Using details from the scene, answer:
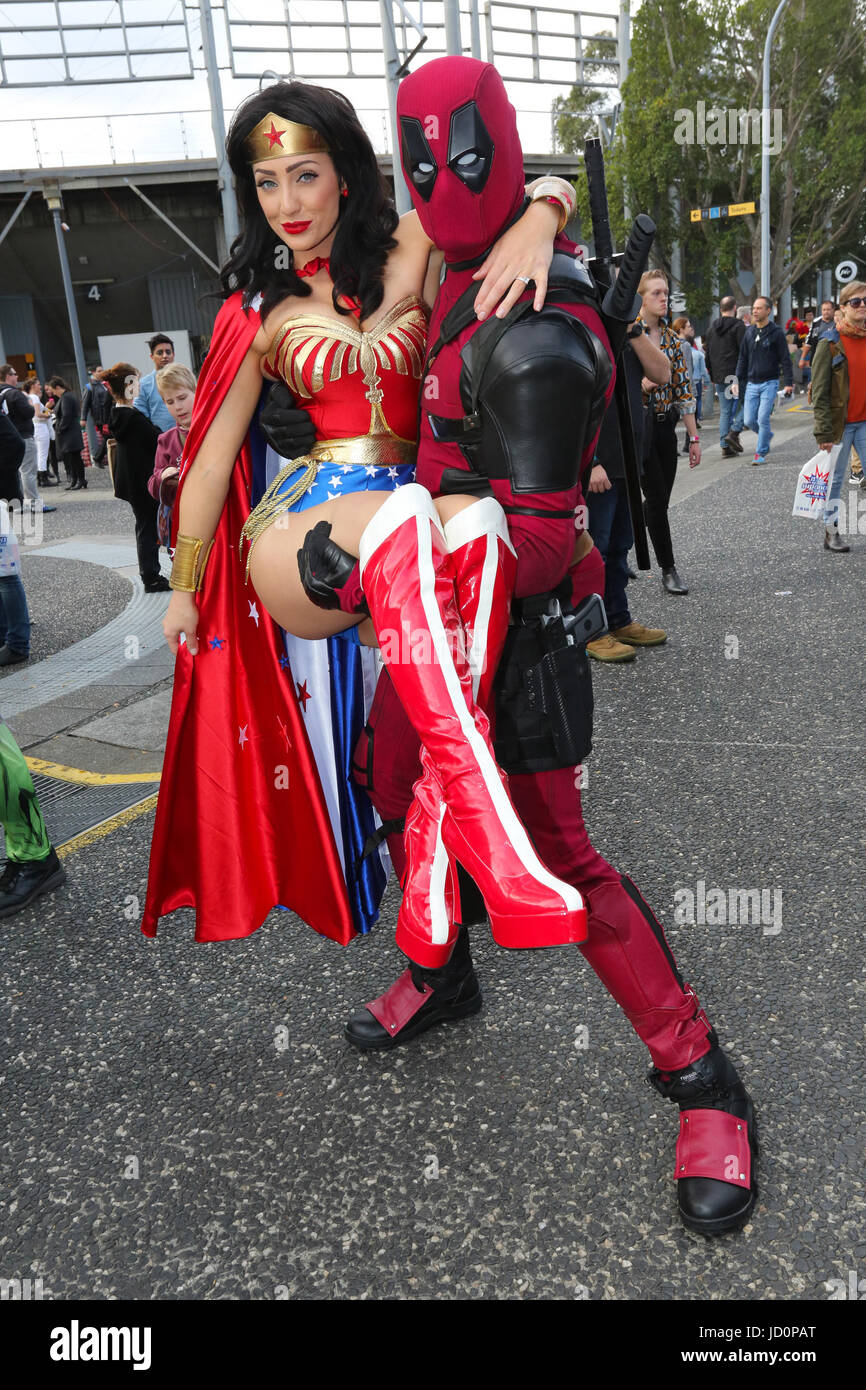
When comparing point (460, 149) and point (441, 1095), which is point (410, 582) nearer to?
point (460, 149)

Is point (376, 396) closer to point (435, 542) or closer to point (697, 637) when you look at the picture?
point (435, 542)

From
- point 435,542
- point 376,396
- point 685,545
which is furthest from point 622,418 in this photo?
point 685,545

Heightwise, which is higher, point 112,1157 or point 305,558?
point 305,558

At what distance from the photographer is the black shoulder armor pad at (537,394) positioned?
5.45ft

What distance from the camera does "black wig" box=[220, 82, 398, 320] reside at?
6.99 ft

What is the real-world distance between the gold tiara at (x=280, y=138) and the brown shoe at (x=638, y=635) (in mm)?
3756

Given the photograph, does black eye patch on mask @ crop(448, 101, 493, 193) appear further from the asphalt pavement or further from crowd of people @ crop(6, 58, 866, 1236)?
the asphalt pavement

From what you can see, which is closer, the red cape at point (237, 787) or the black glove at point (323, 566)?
the black glove at point (323, 566)

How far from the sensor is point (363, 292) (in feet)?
7.13

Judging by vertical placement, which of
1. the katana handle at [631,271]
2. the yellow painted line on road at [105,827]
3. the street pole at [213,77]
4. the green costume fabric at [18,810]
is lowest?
the yellow painted line on road at [105,827]

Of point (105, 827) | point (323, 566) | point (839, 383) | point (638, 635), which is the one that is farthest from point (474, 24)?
point (323, 566)

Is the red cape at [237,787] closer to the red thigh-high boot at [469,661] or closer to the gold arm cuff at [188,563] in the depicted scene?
the gold arm cuff at [188,563]

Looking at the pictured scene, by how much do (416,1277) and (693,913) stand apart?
1.43m

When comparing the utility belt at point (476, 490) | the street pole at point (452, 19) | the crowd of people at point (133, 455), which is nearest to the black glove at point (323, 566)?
the utility belt at point (476, 490)
